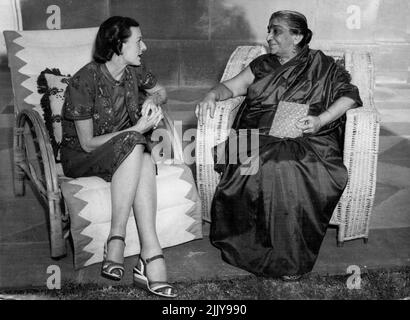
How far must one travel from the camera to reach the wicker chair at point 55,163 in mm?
3139

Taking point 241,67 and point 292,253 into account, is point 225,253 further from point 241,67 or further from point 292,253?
point 241,67

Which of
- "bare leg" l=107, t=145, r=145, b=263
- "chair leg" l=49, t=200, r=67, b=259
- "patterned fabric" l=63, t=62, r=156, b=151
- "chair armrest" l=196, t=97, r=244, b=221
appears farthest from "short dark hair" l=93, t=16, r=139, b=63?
"chair leg" l=49, t=200, r=67, b=259

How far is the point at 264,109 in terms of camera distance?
361 centimetres

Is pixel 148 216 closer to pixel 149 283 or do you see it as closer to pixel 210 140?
pixel 149 283

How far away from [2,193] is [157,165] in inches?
54.7

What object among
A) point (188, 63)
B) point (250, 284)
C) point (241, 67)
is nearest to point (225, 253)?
point (250, 284)

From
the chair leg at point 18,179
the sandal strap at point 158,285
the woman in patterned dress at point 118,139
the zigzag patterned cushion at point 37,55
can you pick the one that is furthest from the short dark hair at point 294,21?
the chair leg at point 18,179

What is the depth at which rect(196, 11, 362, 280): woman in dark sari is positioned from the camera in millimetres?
3143

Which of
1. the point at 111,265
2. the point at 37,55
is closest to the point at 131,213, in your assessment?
the point at 111,265

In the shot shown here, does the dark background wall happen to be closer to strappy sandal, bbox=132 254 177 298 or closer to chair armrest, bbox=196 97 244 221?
chair armrest, bbox=196 97 244 221

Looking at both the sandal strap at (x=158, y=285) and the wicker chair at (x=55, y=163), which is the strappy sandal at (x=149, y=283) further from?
the wicker chair at (x=55, y=163)

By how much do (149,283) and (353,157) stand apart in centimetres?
131

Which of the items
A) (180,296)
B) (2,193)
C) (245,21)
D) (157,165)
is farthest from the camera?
(245,21)

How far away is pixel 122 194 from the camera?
3.00 m
